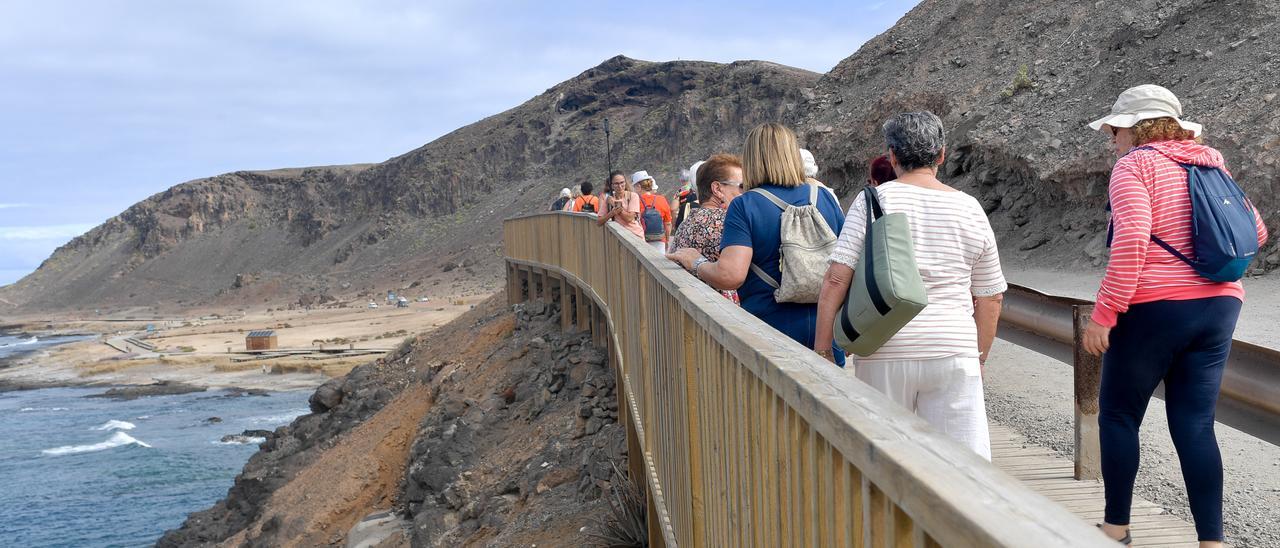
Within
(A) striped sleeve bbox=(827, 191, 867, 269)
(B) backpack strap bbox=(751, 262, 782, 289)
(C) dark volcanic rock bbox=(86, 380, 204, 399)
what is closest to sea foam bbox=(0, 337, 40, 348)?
(C) dark volcanic rock bbox=(86, 380, 204, 399)

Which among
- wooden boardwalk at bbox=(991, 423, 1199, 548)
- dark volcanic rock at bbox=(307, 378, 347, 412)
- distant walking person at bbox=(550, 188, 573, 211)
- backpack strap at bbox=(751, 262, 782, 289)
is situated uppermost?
distant walking person at bbox=(550, 188, 573, 211)

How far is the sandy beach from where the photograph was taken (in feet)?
165

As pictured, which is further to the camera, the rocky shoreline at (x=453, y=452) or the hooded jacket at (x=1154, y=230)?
the rocky shoreline at (x=453, y=452)

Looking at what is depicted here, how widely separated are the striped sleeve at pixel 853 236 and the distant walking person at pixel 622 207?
19.1ft

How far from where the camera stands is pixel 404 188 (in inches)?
3839

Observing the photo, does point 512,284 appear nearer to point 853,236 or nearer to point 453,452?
point 453,452

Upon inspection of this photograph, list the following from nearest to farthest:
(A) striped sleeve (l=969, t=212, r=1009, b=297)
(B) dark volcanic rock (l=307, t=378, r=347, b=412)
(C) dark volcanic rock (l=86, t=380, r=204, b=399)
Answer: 1. (A) striped sleeve (l=969, t=212, r=1009, b=297)
2. (B) dark volcanic rock (l=307, t=378, r=347, b=412)
3. (C) dark volcanic rock (l=86, t=380, r=204, b=399)

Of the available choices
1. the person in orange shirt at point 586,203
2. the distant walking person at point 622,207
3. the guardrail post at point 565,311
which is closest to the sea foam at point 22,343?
the guardrail post at point 565,311

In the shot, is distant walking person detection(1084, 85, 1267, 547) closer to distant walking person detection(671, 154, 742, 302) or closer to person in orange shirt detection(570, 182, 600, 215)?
distant walking person detection(671, 154, 742, 302)

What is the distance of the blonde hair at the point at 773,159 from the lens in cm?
453

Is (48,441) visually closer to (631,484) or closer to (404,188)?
(631,484)

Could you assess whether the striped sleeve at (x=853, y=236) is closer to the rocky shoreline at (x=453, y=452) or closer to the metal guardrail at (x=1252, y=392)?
the metal guardrail at (x=1252, y=392)

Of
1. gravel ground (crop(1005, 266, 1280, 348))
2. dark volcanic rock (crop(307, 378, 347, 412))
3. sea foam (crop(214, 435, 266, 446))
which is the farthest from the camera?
sea foam (crop(214, 435, 266, 446))

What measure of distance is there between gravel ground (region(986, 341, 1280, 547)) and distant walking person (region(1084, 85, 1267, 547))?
30.8 inches
